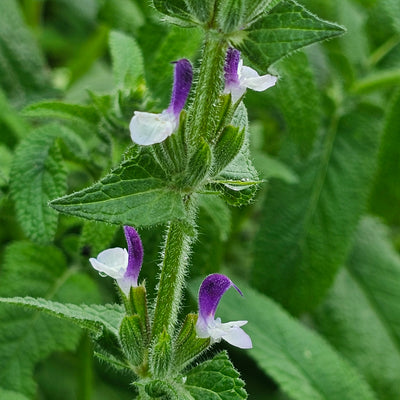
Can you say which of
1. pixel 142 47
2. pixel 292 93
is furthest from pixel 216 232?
pixel 142 47

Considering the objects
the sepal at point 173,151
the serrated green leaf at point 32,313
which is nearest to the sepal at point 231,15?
the sepal at point 173,151

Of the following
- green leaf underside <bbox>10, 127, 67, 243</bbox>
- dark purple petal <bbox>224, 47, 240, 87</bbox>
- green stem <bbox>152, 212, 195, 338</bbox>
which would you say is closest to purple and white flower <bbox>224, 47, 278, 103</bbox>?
dark purple petal <bbox>224, 47, 240, 87</bbox>

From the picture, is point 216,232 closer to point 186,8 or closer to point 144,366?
point 144,366

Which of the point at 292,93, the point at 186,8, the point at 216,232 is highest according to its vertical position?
the point at 186,8

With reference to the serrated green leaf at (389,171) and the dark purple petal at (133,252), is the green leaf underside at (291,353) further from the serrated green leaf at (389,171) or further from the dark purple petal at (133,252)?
the serrated green leaf at (389,171)

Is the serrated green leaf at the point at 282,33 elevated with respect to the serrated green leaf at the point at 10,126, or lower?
elevated
